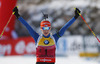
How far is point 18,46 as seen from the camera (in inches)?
448

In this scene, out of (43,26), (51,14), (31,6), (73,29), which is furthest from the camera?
(31,6)

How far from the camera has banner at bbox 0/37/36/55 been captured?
35.2 ft

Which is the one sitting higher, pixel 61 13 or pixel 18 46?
pixel 61 13

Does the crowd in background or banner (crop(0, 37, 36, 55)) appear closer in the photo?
banner (crop(0, 37, 36, 55))

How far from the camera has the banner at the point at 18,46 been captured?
10.7 meters

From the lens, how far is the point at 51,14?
45.6ft

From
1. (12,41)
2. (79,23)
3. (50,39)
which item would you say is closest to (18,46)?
(12,41)

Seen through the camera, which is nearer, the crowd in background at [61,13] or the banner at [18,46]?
the banner at [18,46]

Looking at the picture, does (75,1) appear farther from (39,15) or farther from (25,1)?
(25,1)

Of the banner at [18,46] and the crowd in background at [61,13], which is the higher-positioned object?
the crowd in background at [61,13]

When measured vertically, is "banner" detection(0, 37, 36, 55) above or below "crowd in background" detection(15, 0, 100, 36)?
below

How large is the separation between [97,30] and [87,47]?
10.1 ft

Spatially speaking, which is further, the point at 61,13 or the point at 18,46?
the point at 61,13

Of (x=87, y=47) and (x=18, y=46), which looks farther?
(x=18, y=46)
